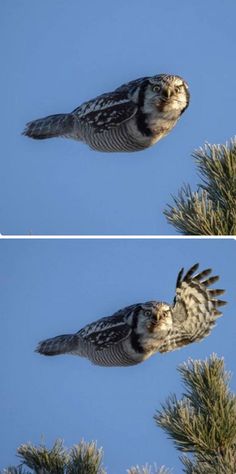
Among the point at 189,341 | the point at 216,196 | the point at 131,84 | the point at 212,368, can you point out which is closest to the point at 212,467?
the point at 212,368

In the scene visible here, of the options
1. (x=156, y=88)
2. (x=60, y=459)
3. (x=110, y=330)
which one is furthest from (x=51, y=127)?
(x=60, y=459)

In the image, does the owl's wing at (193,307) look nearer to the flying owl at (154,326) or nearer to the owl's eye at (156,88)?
the flying owl at (154,326)

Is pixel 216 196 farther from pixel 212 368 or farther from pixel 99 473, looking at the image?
pixel 99 473

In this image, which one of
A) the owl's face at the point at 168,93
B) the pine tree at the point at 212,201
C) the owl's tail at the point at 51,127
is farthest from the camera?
the owl's tail at the point at 51,127

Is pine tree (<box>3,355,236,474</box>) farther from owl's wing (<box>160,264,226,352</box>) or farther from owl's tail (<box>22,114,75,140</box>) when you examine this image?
owl's tail (<box>22,114,75,140</box>)

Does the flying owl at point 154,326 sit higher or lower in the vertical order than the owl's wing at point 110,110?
lower

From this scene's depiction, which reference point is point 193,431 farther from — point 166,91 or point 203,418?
point 166,91

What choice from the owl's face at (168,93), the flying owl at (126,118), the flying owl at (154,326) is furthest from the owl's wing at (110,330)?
the owl's face at (168,93)
